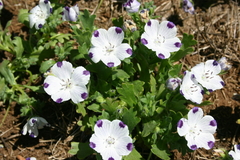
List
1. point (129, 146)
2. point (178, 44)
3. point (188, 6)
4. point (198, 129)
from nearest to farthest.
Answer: point (129, 146) < point (198, 129) < point (178, 44) < point (188, 6)

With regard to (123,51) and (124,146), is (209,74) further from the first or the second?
(124,146)

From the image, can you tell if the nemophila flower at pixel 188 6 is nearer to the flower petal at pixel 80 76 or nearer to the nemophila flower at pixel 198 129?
the nemophila flower at pixel 198 129

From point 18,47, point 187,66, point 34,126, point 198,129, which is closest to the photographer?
point 198,129

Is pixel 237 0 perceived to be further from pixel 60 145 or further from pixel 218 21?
pixel 60 145

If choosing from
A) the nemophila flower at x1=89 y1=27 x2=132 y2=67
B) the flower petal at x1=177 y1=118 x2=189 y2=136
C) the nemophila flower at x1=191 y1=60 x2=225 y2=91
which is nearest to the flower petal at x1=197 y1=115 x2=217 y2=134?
the flower petal at x1=177 y1=118 x2=189 y2=136

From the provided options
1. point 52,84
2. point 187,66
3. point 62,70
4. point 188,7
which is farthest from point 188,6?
point 52,84
